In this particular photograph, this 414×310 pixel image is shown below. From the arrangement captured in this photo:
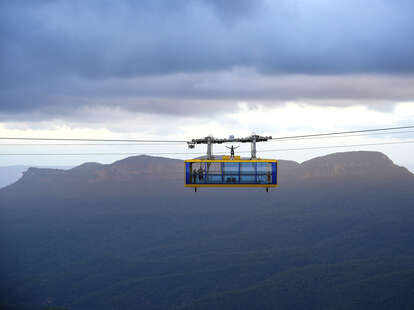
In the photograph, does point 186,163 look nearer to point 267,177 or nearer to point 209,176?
point 209,176

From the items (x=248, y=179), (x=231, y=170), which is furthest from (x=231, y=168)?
(x=248, y=179)

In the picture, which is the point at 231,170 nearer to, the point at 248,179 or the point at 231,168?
the point at 231,168

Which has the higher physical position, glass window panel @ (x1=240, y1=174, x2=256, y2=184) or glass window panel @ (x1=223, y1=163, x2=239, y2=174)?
glass window panel @ (x1=223, y1=163, x2=239, y2=174)

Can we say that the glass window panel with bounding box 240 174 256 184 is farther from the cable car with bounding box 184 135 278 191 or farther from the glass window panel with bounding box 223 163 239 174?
the glass window panel with bounding box 223 163 239 174

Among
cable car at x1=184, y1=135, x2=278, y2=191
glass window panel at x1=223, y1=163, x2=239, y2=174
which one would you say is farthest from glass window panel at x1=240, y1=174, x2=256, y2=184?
glass window panel at x1=223, y1=163, x2=239, y2=174

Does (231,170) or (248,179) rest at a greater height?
(231,170)

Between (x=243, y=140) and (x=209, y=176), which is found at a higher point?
(x=243, y=140)

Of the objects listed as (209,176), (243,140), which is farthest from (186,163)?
A: (243,140)

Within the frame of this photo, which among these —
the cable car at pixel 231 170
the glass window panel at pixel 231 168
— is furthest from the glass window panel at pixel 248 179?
the glass window panel at pixel 231 168
